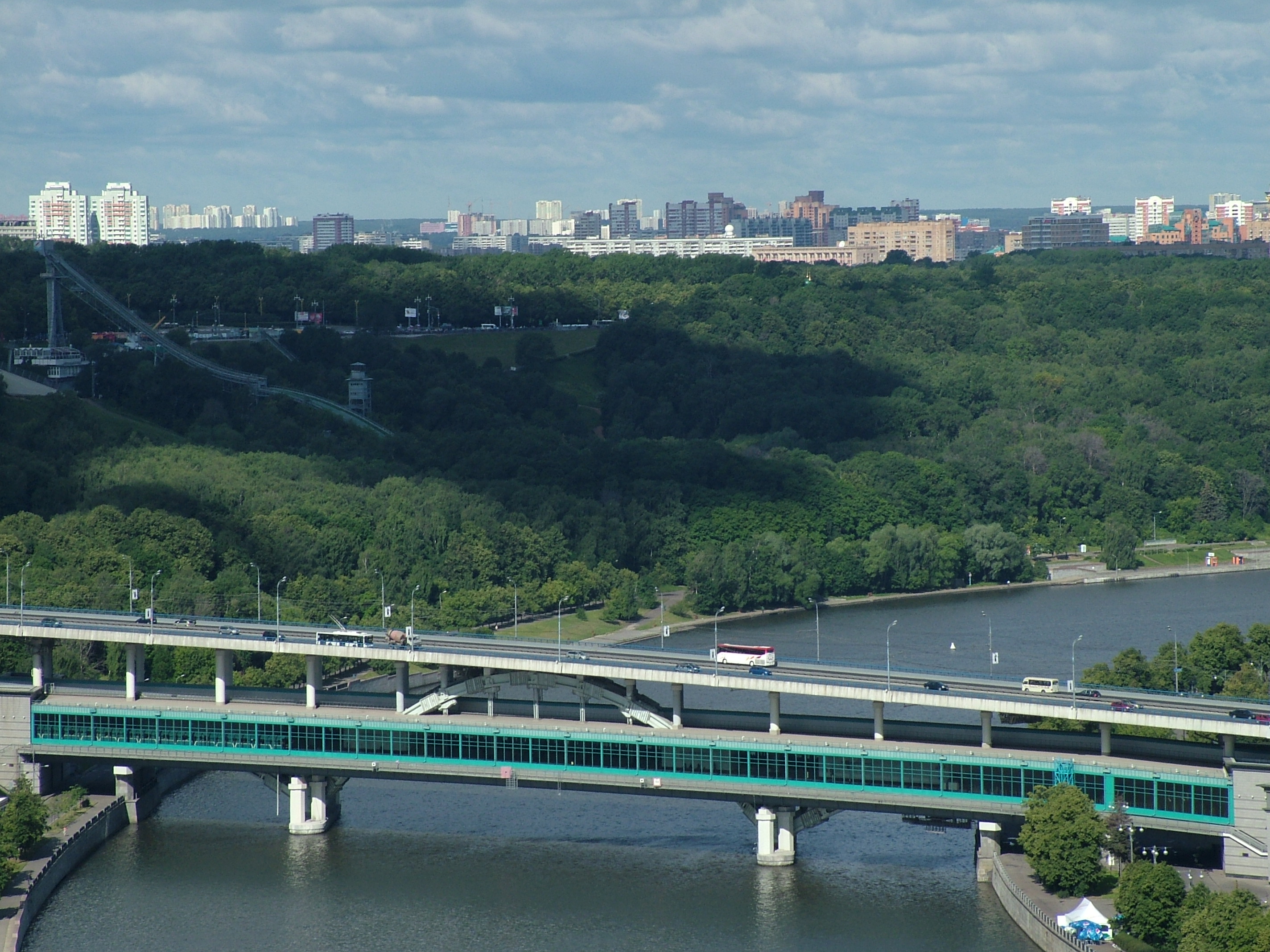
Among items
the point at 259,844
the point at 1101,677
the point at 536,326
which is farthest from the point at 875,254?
the point at 259,844

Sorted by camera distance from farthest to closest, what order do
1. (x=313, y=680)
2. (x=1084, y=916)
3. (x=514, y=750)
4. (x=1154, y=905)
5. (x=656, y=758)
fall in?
1. (x=313, y=680)
2. (x=514, y=750)
3. (x=656, y=758)
4. (x=1084, y=916)
5. (x=1154, y=905)

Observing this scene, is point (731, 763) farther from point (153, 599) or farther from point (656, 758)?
point (153, 599)

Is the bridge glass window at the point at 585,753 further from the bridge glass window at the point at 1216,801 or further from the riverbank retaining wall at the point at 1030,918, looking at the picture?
the bridge glass window at the point at 1216,801

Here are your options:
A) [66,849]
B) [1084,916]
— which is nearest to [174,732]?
[66,849]

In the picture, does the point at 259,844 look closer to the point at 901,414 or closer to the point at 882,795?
the point at 882,795

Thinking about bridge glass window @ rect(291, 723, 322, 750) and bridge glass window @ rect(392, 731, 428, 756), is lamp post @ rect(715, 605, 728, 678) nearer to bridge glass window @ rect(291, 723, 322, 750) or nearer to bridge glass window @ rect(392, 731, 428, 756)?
bridge glass window @ rect(392, 731, 428, 756)

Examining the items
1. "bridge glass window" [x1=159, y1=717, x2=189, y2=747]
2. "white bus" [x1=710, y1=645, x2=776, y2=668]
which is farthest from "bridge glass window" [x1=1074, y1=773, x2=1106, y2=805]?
"bridge glass window" [x1=159, y1=717, x2=189, y2=747]
